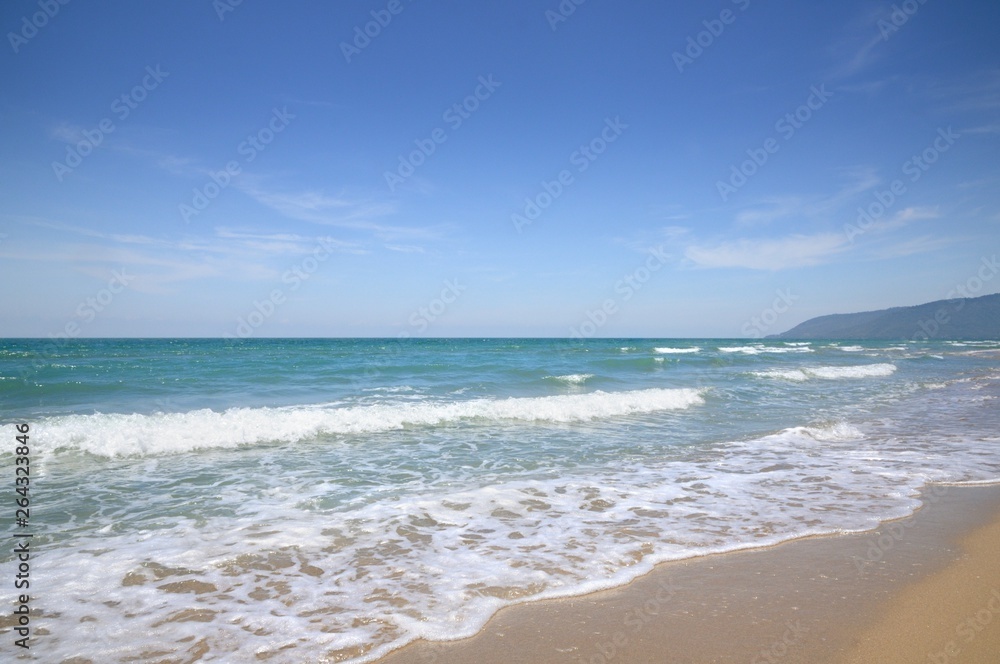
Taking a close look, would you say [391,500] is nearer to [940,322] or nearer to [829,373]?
[829,373]

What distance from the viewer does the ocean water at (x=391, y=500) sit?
3492mm

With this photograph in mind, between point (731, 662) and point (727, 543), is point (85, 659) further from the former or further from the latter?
point (727, 543)

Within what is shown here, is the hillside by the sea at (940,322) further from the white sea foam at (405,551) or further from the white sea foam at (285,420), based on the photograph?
the white sea foam at (405,551)

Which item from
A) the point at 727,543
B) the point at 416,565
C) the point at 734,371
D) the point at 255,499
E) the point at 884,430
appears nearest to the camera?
the point at 416,565

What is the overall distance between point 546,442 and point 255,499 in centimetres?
532

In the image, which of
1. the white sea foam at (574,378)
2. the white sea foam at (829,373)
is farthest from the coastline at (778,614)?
the white sea foam at (829,373)

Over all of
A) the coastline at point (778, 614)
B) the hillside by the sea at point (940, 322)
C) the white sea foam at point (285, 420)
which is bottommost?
the coastline at point (778, 614)

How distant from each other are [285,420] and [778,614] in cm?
986

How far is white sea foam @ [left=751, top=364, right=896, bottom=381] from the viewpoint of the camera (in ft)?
78.4

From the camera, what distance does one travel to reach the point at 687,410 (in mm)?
14180

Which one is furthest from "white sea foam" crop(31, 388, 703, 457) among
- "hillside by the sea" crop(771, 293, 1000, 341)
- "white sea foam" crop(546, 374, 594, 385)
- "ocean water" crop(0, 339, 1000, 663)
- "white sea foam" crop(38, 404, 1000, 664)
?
"hillside by the sea" crop(771, 293, 1000, 341)

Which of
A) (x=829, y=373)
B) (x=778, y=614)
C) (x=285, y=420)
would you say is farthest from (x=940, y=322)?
(x=778, y=614)

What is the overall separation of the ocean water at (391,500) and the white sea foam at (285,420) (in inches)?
2.6

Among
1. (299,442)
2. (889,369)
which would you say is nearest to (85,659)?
(299,442)
